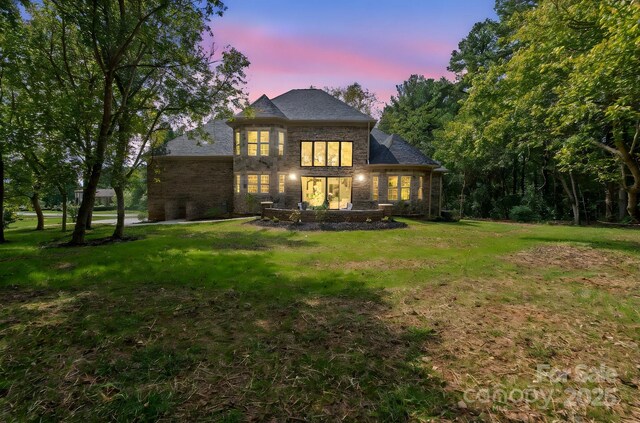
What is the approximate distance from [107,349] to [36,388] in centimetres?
72

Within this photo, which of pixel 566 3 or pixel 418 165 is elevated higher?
pixel 566 3

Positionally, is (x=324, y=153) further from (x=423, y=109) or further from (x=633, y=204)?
(x=423, y=109)

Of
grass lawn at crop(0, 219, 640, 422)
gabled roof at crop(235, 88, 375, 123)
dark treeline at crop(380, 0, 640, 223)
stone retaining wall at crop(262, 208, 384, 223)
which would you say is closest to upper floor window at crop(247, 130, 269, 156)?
gabled roof at crop(235, 88, 375, 123)

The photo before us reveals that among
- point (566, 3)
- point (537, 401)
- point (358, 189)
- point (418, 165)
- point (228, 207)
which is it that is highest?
point (566, 3)

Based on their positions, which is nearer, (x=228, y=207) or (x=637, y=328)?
(x=637, y=328)

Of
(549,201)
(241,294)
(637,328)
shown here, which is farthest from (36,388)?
(549,201)

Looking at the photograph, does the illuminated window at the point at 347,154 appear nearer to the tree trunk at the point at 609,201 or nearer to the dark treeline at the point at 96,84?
the dark treeline at the point at 96,84

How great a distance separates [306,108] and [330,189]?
279 inches

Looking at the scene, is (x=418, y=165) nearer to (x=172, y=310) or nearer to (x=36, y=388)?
(x=172, y=310)

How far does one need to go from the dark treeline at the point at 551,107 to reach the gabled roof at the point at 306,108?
26.7ft

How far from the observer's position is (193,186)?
936 inches

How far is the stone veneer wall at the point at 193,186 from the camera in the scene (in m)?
23.7

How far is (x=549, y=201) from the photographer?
30.9 metres

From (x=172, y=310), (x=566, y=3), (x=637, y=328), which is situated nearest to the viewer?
(x=637, y=328)
